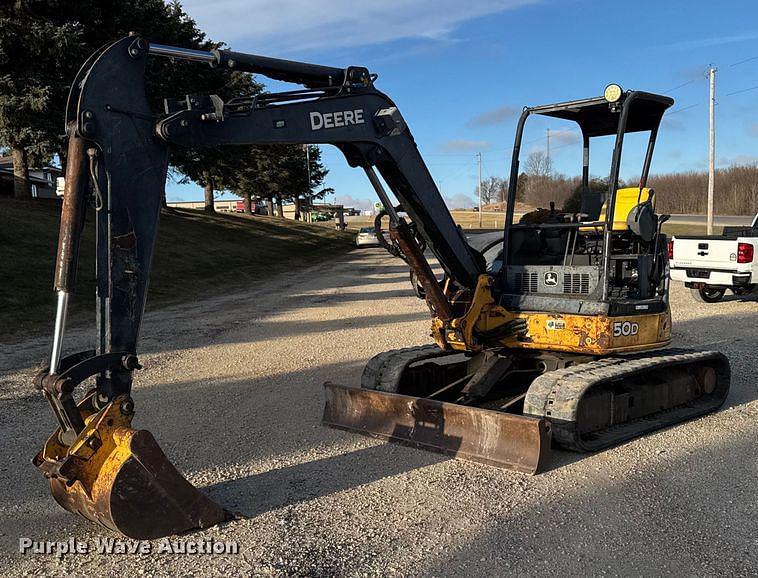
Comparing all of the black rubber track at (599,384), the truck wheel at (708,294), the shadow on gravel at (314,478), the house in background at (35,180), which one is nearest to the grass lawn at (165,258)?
the house in background at (35,180)

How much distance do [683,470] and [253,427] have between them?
13.4ft

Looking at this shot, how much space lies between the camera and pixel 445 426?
21.2 ft

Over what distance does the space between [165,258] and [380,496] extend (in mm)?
22024

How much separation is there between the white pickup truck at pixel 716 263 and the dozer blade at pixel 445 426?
37.5ft

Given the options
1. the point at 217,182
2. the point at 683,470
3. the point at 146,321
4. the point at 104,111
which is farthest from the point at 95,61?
the point at 217,182

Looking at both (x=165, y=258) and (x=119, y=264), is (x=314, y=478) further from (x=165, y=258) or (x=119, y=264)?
(x=165, y=258)

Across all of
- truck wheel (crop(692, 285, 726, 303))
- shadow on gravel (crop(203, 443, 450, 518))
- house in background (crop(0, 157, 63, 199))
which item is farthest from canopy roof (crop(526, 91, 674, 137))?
house in background (crop(0, 157, 63, 199))

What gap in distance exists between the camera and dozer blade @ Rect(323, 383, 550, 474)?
5.90 m

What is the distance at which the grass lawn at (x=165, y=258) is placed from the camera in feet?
52.1

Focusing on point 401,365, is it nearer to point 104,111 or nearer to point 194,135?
point 194,135

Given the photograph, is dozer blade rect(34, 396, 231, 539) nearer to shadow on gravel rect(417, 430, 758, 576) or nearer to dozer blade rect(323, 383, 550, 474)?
shadow on gravel rect(417, 430, 758, 576)

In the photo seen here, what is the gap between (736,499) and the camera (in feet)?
17.5

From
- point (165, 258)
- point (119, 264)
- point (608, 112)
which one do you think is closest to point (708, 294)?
point (608, 112)

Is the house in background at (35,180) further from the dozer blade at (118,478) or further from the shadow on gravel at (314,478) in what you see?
the dozer blade at (118,478)
